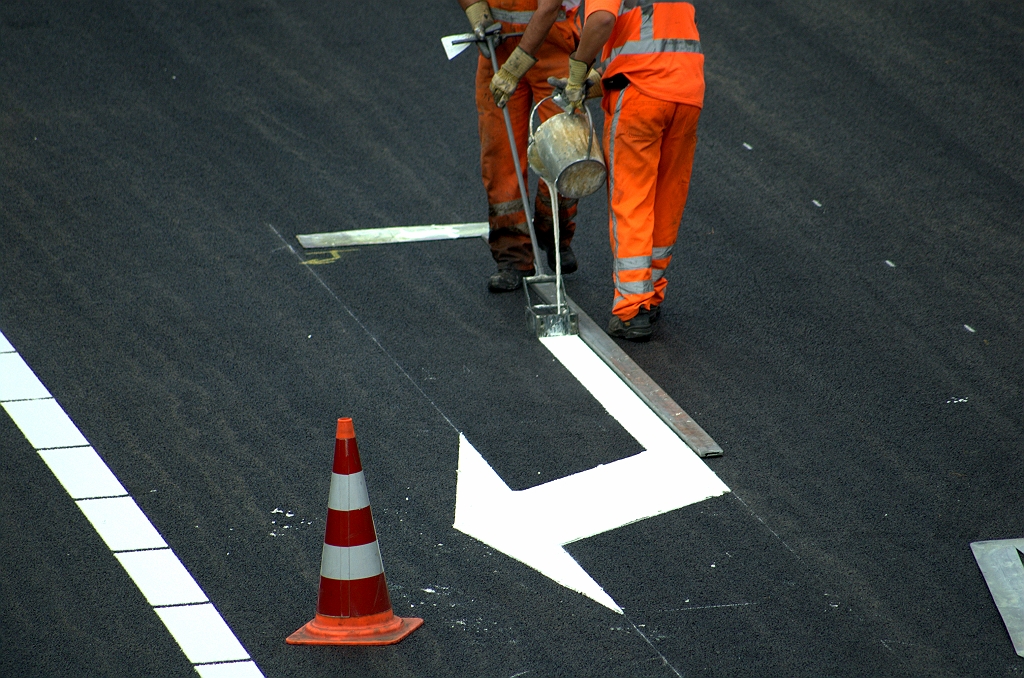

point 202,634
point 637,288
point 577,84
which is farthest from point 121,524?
point 577,84

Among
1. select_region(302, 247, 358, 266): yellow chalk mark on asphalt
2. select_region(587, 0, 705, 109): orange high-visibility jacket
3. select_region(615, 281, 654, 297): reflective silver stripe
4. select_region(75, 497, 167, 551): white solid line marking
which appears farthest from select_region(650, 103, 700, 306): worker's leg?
select_region(75, 497, 167, 551): white solid line marking

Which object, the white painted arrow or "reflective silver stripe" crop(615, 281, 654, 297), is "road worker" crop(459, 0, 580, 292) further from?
the white painted arrow

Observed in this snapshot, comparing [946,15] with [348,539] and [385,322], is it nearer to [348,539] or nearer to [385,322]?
[385,322]

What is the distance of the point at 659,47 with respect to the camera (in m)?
5.79

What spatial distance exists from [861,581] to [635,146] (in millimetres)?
2362

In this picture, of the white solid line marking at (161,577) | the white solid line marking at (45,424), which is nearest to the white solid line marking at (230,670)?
the white solid line marking at (161,577)

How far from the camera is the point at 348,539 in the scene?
409 cm

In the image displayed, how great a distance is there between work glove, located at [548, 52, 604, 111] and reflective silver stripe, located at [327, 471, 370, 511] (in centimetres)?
255

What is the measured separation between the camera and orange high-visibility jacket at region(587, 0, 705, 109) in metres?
5.76

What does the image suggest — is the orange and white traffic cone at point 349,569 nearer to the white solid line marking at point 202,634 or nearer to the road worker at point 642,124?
the white solid line marking at point 202,634

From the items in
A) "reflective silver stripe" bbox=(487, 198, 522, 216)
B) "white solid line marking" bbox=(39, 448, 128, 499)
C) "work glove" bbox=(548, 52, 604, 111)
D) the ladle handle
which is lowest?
"white solid line marking" bbox=(39, 448, 128, 499)

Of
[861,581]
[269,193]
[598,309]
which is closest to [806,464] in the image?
[861,581]

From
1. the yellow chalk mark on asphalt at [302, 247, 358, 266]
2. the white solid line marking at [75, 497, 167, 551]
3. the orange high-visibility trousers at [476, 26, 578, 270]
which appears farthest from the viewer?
the yellow chalk mark on asphalt at [302, 247, 358, 266]

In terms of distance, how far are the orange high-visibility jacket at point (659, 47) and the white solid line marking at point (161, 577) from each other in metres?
2.98
